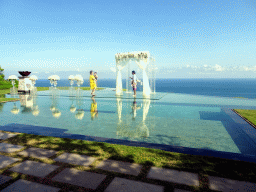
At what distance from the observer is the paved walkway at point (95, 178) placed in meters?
2.49

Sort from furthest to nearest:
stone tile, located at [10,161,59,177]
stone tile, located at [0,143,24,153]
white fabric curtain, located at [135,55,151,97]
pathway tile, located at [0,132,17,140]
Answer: white fabric curtain, located at [135,55,151,97], pathway tile, located at [0,132,17,140], stone tile, located at [0,143,24,153], stone tile, located at [10,161,59,177]

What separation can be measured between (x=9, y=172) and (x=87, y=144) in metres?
1.64

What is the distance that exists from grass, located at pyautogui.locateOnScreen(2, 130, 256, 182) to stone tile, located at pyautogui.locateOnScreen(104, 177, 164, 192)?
64cm

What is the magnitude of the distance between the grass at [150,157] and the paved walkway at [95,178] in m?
0.18

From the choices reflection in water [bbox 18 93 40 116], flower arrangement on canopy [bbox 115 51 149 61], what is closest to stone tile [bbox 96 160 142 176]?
reflection in water [bbox 18 93 40 116]

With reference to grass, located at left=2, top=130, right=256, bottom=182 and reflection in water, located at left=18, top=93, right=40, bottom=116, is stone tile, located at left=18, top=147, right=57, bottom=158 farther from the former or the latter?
reflection in water, located at left=18, top=93, right=40, bottom=116

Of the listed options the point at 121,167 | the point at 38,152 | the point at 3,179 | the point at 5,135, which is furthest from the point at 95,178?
the point at 5,135

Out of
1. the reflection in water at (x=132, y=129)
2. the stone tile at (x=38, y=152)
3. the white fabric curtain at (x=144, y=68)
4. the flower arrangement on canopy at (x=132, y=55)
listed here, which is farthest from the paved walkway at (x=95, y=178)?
the flower arrangement on canopy at (x=132, y=55)

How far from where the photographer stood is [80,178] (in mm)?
2744

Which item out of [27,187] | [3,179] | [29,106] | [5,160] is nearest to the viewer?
[27,187]

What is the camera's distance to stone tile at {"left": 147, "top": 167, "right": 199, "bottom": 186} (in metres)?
2.65

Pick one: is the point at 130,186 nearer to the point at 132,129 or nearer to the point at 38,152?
the point at 38,152

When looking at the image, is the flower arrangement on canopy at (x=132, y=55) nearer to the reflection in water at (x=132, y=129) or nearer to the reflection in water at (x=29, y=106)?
the reflection in water at (x=29, y=106)

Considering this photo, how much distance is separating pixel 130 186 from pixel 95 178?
60cm
